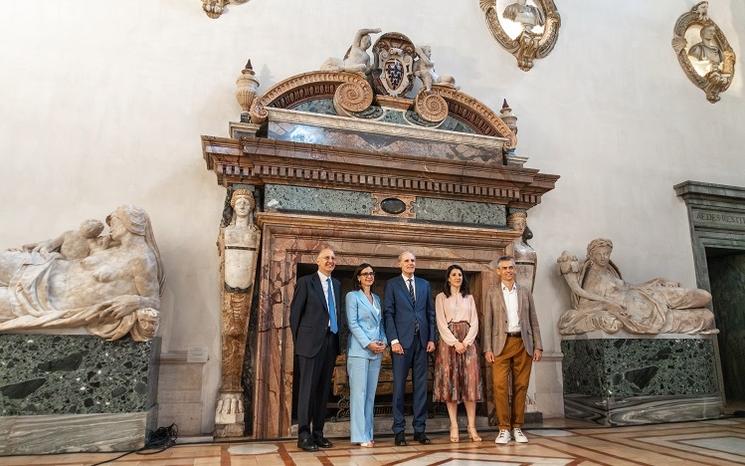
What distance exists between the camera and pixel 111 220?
4312 millimetres

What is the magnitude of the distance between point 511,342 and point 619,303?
1780mm

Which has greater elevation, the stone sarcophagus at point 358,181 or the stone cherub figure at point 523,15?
the stone cherub figure at point 523,15

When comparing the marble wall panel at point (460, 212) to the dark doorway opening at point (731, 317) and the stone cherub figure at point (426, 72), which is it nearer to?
the stone cherub figure at point (426, 72)

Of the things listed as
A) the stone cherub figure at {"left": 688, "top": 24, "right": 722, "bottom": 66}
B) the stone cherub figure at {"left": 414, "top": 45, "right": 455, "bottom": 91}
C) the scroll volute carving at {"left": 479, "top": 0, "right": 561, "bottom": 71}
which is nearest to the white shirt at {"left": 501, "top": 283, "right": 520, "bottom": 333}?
the stone cherub figure at {"left": 414, "top": 45, "right": 455, "bottom": 91}

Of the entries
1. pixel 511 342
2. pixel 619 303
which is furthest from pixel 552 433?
pixel 619 303

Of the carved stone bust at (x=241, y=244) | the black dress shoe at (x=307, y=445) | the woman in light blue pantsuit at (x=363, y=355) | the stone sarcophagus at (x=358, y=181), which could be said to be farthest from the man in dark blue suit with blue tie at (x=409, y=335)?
the carved stone bust at (x=241, y=244)

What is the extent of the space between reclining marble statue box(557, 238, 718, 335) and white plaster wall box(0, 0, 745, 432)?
0.94ft

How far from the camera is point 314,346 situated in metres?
3.85

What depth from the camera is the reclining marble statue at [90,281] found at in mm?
3795

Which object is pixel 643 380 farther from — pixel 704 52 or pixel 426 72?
pixel 704 52

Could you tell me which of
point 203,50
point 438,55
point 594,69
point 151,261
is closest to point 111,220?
point 151,261

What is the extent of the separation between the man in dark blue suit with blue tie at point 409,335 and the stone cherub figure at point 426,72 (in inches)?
89.6

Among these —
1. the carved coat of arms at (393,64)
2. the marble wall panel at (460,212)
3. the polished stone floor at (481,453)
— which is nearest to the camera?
the polished stone floor at (481,453)

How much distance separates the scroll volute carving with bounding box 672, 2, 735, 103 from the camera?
7336 mm
